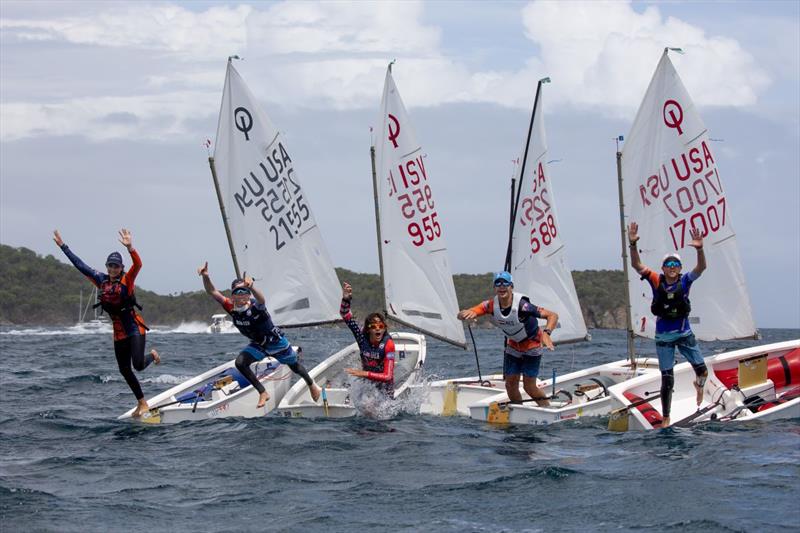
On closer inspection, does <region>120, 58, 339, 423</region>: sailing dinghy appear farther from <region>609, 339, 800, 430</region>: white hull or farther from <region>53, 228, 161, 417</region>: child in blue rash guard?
<region>609, 339, 800, 430</region>: white hull

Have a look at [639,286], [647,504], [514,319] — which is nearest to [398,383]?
[514,319]

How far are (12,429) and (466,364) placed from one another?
14.8 meters

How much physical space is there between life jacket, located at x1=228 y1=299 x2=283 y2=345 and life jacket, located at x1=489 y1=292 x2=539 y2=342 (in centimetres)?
283

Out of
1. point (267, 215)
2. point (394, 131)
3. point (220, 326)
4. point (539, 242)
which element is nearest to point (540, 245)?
point (539, 242)

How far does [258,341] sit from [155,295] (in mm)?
78143

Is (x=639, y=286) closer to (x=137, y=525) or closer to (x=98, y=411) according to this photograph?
(x=98, y=411)

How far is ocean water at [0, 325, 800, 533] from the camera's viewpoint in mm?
8547

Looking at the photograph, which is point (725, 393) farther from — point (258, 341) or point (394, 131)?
point (394, 131)

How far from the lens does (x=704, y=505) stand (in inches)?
341

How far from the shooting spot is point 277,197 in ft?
56.4

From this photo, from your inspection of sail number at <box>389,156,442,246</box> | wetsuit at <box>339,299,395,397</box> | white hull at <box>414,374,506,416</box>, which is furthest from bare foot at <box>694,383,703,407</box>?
sail number at <box>389,156,442,246</box>

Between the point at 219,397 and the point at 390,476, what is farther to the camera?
the point at 219,397

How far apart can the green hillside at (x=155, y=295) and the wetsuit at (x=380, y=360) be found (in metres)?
54.8

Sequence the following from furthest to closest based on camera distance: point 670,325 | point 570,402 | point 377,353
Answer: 1. point 570,402
2. point 377,353
3. point 670,325
